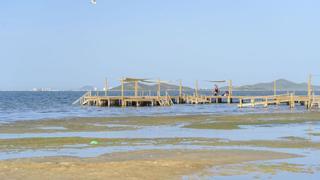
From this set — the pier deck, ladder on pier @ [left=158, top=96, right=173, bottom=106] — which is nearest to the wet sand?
the pier deck

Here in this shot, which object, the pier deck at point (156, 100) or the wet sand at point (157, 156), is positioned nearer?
the wet sand at point (157, 156)

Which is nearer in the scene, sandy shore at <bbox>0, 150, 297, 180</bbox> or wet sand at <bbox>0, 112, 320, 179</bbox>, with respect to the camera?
sandy shore at <bbox>0, 150, 297, 180</bbox>

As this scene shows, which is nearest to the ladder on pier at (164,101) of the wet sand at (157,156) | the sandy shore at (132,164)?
the wet sand at (157,156)

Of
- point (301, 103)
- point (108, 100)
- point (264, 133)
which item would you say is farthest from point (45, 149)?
point (301, 103)

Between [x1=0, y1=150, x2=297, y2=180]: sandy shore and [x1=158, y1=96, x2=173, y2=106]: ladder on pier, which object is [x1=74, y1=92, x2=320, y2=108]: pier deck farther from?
[x1=0, y1=150, x2=297, y2=180]: sandy shore

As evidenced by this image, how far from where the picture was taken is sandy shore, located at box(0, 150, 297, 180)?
13711 mm

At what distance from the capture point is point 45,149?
66.1 ft

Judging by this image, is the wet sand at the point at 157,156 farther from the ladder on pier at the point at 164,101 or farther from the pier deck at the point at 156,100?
the ladder on pier at the point at 164,101

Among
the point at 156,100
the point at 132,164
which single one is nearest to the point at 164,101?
the point at 156,100

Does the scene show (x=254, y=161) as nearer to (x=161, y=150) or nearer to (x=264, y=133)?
(x=161, y=150)

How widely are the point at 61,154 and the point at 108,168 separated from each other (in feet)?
13.8

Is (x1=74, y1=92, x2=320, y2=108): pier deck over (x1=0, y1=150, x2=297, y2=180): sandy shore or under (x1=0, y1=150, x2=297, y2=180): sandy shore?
over

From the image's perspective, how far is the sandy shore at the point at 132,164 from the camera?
1371 cm

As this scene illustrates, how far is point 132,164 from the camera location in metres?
15.4
